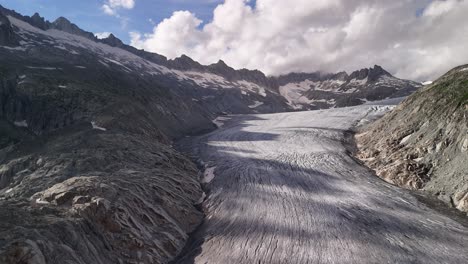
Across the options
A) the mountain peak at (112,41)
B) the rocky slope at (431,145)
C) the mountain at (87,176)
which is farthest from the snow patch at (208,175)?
the mountain peak at (112,41)

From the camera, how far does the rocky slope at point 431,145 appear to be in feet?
59.8

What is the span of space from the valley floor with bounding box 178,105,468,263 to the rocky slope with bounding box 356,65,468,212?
129cm

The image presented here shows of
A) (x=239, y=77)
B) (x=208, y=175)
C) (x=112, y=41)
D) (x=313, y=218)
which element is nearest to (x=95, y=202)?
(x=313, y=218)

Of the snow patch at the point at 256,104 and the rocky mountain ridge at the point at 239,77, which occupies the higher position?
the rocky mountain ridge at the point at 239,77

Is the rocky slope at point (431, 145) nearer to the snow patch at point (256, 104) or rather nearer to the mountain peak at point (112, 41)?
the snow patch at point (256, 104)

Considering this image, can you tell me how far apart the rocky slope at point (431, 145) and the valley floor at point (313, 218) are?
129cm

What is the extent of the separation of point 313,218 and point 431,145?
9806mm

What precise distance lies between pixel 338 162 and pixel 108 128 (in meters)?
18.9

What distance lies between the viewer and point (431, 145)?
21094 mm

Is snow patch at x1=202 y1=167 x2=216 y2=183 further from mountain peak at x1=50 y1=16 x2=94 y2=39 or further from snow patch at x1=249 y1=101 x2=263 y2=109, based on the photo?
mountain peak at x1=50 y1=16 x2=94 y2=39

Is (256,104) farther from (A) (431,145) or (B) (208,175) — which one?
(A) (431,145)

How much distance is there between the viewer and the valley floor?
44.6 feet

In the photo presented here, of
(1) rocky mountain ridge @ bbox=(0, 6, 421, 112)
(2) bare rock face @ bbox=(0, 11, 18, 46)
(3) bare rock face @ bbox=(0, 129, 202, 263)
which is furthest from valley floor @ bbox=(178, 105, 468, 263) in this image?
(1) rocky mountain ridge @ bbox=(0, 6, 421, 112)

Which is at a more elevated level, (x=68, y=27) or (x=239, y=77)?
(x=68, y=27)
